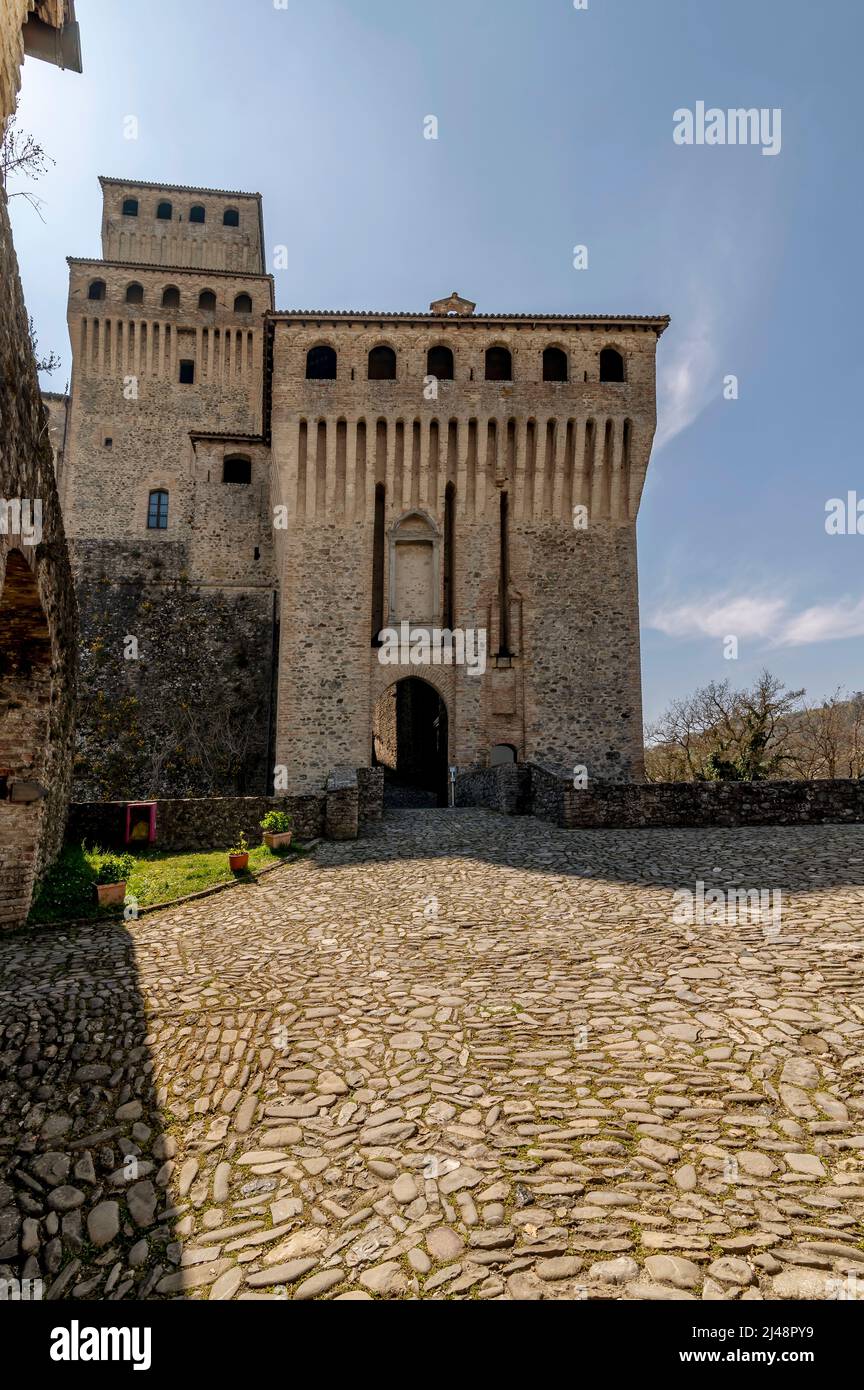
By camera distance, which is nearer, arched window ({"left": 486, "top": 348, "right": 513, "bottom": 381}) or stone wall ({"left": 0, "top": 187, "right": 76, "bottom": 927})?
stone wall ({"left": 0, "top": 187, "right": 76, "bottom": 927})

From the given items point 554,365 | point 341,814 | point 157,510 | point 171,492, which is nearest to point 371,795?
point 341,814

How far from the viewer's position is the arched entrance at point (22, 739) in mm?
6957

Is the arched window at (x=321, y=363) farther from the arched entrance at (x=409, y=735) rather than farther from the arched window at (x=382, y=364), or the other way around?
the arched entrance at (x=409, y=735)

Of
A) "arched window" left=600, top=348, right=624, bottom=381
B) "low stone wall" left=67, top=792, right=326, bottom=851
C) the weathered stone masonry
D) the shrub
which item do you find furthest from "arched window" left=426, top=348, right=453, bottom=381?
the shrub

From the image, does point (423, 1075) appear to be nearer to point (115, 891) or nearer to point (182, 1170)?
point (182, 1170)

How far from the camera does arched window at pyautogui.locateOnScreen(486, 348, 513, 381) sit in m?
20.6

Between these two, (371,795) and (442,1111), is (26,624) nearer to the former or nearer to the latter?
(442,1111)

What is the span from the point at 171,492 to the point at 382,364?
1111 centimetres

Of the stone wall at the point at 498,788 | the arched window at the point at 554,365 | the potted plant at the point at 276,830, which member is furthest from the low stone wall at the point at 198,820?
the arched window at the point at 554,365

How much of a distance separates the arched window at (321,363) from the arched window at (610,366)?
28.1 ft

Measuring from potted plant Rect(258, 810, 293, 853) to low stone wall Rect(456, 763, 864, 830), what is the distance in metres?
5.52

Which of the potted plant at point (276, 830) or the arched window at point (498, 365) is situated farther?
the arched window at point (498, 365)

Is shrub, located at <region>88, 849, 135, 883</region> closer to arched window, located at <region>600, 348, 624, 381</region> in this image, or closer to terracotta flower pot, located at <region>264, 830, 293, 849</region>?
terracotta flower pot, located at <region>264, 830, 293, 849</region>

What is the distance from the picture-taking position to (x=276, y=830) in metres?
12.0
